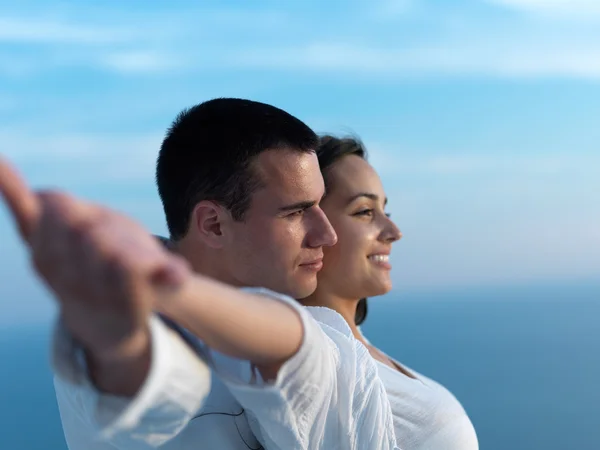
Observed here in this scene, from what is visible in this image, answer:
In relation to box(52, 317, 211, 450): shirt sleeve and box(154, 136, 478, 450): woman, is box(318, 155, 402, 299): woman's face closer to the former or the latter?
box(154, 136, 478, 450): woman

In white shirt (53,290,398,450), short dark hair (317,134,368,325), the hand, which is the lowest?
white shirt (53,290,398,450)

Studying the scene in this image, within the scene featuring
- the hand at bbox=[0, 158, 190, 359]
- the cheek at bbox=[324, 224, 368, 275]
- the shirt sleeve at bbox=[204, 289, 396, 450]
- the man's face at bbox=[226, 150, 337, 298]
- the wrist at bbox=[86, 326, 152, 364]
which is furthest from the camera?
the cheek at bbox=[324, 224, 368, 275]

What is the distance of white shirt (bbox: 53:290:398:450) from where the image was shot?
35.9 inches

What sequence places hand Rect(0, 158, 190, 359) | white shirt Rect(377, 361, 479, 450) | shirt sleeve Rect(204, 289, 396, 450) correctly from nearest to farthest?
hand Rect(0, 158, 190, 359), shirt sleeve Rect(204, 289, 396, 450), white shirt Rect(377, 361, 479, 450)

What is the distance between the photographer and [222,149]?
172 centimetres

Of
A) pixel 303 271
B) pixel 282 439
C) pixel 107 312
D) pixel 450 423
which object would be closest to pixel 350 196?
pixel 303 271

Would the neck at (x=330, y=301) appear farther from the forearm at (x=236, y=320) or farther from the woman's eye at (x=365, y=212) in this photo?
the forearm at (x=236, y=320)

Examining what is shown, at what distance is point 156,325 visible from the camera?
31.8 inches

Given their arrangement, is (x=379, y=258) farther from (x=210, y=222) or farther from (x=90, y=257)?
(x=90, y=257)

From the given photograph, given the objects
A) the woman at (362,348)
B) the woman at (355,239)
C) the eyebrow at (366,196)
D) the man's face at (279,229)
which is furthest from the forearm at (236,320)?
the eyebrow at (366,196)

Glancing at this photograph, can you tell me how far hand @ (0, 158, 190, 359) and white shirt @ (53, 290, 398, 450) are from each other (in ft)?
0.45

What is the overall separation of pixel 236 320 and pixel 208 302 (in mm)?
66

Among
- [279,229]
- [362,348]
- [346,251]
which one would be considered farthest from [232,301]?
[346,251]

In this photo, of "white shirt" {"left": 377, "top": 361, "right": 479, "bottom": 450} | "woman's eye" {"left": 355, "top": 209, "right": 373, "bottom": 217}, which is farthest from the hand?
"woman's eye" {"left": 355, "top": 209, "right": 373, "bottom": 217}
